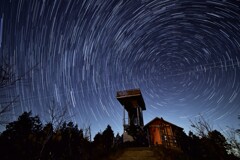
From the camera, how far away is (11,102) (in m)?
5.89

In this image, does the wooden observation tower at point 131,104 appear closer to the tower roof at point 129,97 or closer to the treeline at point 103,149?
the tower roof at point 129,97

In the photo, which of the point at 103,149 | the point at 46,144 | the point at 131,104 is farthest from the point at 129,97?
the point at 46,144

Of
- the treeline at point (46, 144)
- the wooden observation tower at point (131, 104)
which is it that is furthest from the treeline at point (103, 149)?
the wooden observation tower at point (131, 104)

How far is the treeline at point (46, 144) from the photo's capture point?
14.3 metres

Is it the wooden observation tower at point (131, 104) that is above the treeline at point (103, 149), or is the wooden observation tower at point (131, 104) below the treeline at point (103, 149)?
above

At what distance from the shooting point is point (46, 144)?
21500 mm

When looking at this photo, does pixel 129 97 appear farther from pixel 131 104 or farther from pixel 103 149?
pixel 103 149

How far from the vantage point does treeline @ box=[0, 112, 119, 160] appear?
563 inches

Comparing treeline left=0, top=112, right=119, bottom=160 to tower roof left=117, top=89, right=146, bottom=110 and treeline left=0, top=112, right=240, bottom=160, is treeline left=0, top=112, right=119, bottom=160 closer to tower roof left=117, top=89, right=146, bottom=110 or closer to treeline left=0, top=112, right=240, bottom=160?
treeline left=0, top=112, right=240, bottom=160

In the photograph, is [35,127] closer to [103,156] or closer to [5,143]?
[5,143]

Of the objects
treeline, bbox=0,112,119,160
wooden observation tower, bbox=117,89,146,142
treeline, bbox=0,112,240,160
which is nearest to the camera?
treeline, bbox=0,112,240,160

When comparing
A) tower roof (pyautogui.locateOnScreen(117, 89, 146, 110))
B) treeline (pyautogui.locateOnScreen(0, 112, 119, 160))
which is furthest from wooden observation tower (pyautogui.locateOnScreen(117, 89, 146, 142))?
treeline (pyautogui.locateOnScreen(0, 112, 119, 160))

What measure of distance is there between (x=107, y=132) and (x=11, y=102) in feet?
92.3

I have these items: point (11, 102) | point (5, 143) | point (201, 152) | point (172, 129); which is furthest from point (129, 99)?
point (11, 102)
